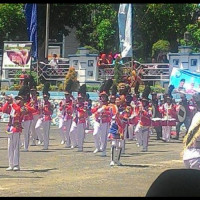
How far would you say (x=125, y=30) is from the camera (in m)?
3.50

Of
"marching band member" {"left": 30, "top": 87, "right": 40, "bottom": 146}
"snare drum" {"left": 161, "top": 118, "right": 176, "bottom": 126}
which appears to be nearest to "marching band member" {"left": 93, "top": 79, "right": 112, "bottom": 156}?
"marching band member" {"left": 30, "top": 87, "right": 40, "bottom": 146}

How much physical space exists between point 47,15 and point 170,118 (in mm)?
18279

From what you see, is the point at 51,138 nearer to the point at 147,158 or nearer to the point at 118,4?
the point at 147,158

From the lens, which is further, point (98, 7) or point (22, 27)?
point (22, 27)

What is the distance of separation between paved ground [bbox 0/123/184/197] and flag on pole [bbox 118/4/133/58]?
3351mm

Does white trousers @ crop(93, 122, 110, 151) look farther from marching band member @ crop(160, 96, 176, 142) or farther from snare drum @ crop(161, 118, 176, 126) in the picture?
snare drum @ crop(161, 118, 176, 126)

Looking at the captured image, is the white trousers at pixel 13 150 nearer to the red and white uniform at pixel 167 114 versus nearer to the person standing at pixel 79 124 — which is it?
the person standing at pixel 79 124

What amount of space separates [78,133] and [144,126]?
5.39 ft

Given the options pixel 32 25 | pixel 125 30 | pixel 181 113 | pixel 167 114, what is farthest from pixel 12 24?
pixel 167 114

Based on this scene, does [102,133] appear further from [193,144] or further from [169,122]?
[193,144]

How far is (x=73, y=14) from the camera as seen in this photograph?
3539mm

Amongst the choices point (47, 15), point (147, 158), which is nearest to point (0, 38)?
point (47, 15)

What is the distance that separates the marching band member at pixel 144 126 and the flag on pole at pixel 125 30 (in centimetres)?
1380

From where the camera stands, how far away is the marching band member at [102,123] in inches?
583
